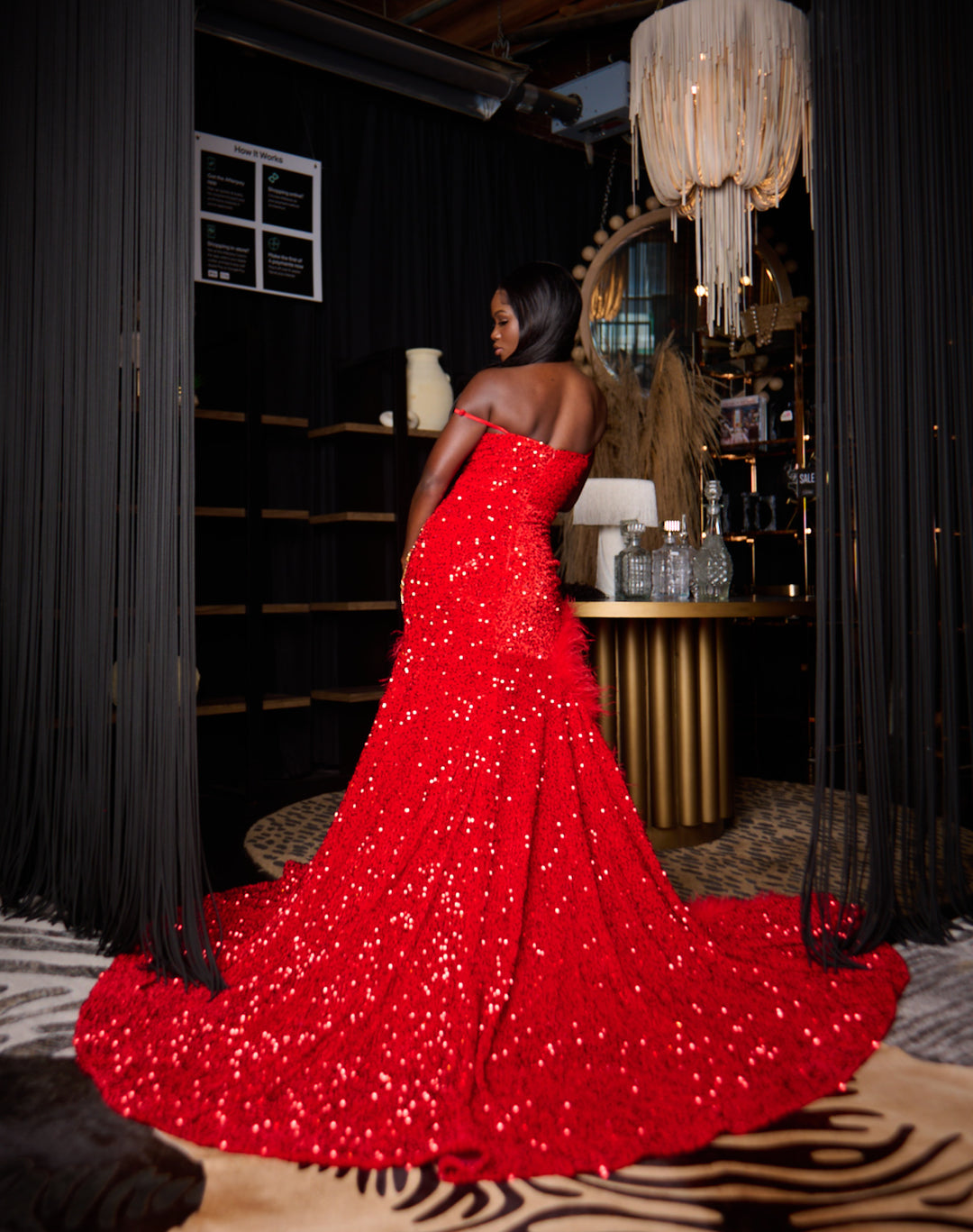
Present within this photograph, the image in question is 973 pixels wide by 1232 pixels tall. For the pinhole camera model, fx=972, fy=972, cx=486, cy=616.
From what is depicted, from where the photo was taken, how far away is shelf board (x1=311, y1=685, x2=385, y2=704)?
4176 mm

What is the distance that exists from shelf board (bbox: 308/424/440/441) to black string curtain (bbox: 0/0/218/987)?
1.75 meters

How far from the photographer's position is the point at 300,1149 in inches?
53.5

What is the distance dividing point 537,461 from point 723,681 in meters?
1.46

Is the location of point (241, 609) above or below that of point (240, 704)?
above

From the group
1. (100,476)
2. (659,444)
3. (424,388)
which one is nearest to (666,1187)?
(100,476)

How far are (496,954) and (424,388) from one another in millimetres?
3108

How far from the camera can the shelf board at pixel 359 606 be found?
4289 millimetres

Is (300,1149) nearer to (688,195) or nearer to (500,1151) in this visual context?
(500,1151)

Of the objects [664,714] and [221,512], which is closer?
[664,714]

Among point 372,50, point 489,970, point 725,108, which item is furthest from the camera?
point 372,50

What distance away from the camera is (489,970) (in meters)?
1.76

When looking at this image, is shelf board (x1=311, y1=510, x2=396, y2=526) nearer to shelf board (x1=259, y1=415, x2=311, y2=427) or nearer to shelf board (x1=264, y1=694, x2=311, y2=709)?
shelf board (x1=259, y1=415, x2=311, y2=427)

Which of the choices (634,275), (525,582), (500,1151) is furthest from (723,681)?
(634,275)

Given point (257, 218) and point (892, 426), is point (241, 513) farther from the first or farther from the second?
point (892, 426)
